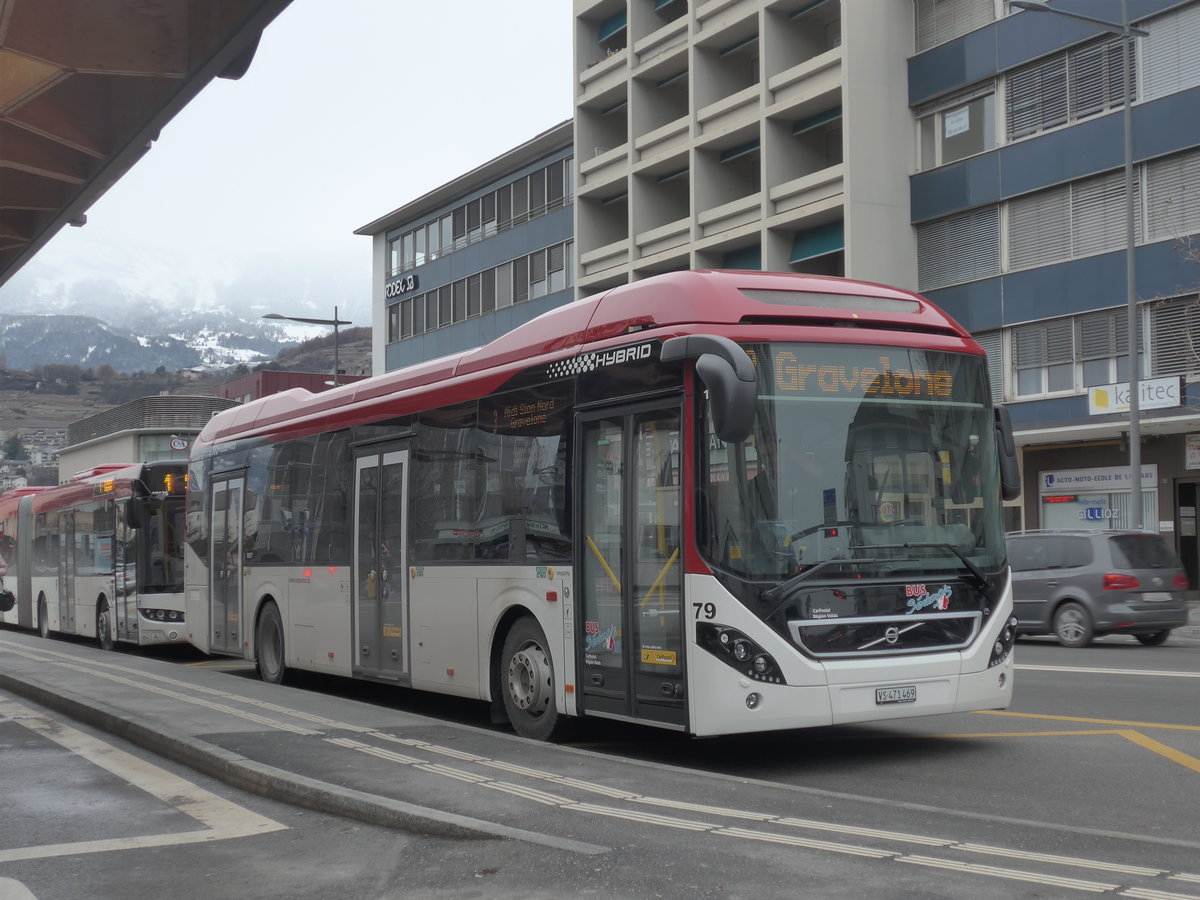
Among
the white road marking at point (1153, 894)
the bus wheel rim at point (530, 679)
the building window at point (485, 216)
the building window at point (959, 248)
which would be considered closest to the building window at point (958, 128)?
the building window at point (959, 248)

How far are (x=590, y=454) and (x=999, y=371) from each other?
27.1 meters

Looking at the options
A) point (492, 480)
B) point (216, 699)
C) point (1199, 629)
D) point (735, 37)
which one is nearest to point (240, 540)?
point (216, 699)

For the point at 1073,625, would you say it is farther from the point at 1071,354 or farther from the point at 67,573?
the point at 67,573

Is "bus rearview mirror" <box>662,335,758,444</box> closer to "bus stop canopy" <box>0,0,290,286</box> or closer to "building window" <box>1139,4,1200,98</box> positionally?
"bus stop canopy" <box>0,0,290,286</box>

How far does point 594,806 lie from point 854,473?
9.85 feet

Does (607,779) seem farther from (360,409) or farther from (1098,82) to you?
(1098,82)

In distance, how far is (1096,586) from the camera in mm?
20484

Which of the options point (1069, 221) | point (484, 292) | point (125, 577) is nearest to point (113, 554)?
point (125, 577)

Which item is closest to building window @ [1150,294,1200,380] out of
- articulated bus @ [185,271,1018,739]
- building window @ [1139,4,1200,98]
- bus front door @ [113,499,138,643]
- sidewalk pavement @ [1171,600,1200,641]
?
building window @ [1139,4,1200,98]

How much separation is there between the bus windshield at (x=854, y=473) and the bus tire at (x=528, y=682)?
7.29ft

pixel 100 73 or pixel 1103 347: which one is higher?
pixel 1103 347

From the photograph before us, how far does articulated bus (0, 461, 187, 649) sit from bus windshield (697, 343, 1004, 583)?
49.2 feet

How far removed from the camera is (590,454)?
33.4 ft

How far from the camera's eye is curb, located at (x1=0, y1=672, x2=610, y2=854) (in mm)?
6723
